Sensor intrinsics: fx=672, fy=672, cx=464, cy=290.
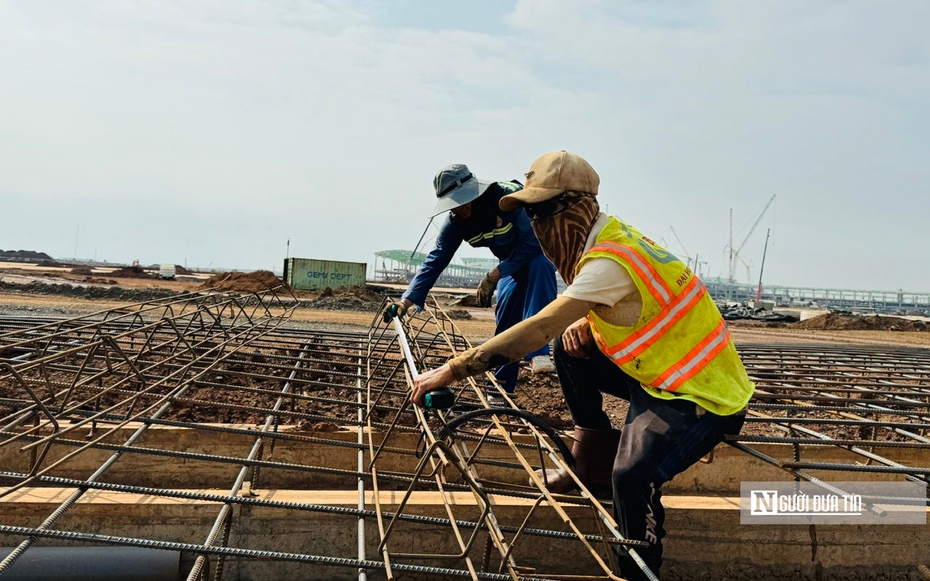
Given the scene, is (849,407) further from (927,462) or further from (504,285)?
(504,285)

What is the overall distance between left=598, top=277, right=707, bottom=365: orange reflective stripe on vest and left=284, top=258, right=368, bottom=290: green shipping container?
28951 mm

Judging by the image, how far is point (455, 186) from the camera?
4.46 meters

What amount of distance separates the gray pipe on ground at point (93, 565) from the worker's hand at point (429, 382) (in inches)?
57.0

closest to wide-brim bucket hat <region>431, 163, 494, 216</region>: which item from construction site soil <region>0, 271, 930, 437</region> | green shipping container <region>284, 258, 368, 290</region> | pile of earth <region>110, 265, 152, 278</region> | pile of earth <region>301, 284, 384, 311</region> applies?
construction site soil <region>0, 271, 930, 437</region>

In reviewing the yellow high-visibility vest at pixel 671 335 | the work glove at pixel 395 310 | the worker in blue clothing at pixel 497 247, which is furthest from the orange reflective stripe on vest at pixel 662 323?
the worker in blue clothing at pixel 497 247

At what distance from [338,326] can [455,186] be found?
9399mm

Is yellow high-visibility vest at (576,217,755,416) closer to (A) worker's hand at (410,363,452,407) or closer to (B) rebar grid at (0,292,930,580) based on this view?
(B) rebar grid at (0,292,930,580)

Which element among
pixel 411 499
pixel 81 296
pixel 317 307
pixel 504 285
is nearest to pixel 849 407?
pixel 504 285

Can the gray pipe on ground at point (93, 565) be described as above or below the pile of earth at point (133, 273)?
below

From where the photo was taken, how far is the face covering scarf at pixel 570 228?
2.52m

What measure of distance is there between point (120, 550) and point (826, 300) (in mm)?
95004

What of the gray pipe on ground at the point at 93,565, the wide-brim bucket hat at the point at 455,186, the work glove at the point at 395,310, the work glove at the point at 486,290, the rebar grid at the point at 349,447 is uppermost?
the wide-brim bucket hat at the point at 455,186

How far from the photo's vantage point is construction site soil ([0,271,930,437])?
5.05 meters

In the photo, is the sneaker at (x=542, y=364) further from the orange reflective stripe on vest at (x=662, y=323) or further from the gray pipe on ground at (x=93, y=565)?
the gray pipe on ground at (x=93, y=565)
